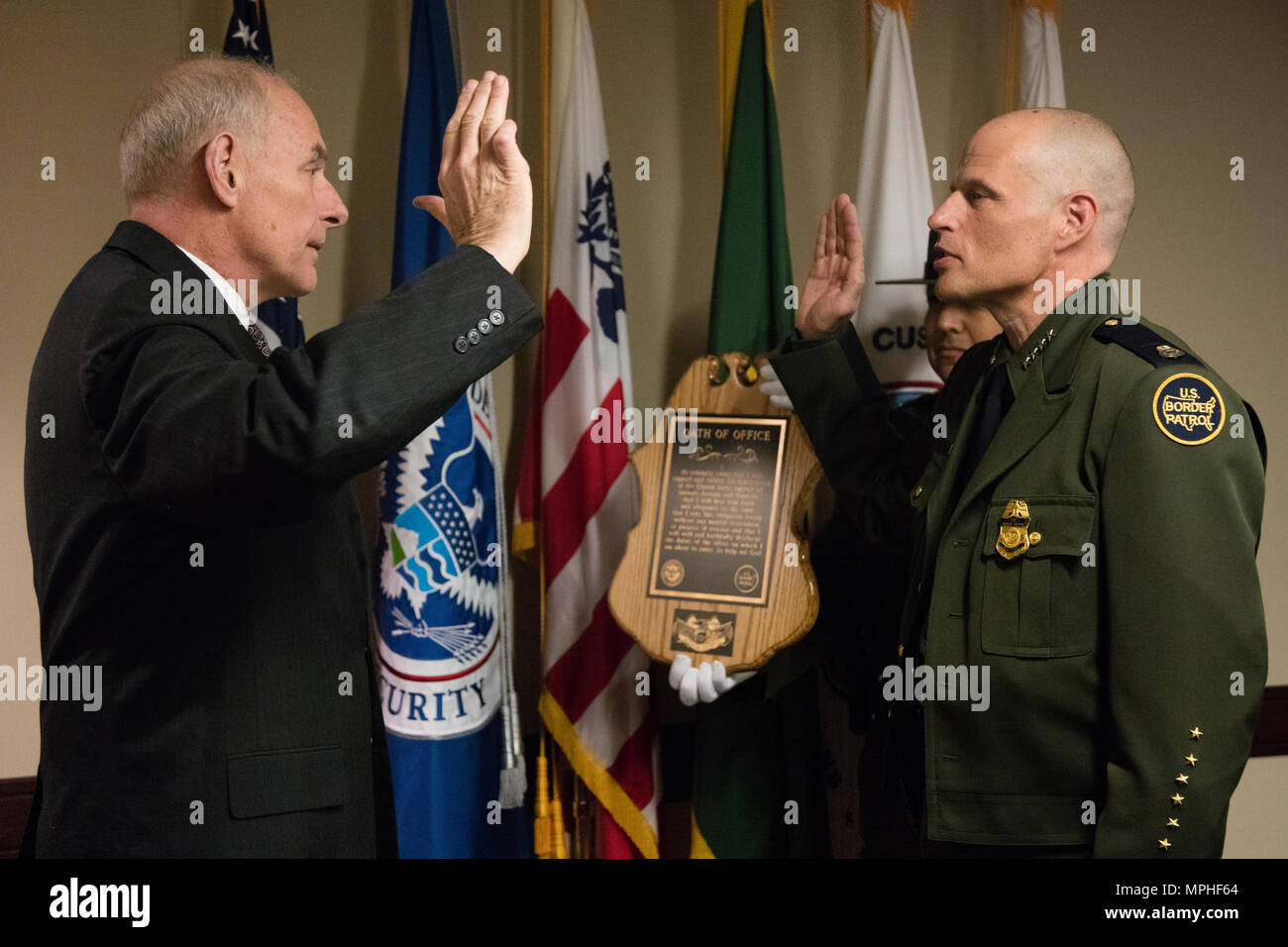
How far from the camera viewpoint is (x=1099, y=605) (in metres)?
1.57

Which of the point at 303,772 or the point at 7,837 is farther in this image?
the point at 7,837

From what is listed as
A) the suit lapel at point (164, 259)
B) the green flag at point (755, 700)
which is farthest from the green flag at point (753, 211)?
the suit lapel at point (164, 259)

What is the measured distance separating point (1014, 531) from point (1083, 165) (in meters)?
0.67

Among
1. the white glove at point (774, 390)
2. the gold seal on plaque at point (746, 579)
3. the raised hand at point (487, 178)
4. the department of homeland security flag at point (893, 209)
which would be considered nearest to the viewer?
the raised hand at point (487, 178)

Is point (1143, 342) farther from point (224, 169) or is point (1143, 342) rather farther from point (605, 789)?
point (605, 789)

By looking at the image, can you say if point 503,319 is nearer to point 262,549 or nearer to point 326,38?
point 262,549

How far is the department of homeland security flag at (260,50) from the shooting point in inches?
92.4

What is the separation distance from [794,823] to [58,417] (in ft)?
5.92

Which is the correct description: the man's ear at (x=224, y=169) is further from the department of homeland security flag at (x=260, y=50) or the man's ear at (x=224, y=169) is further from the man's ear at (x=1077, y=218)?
the man's ear at (x=1077, y=218)

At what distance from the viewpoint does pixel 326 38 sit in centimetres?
262

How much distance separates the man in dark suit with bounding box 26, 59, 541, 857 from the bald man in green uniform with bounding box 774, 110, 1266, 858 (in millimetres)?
896

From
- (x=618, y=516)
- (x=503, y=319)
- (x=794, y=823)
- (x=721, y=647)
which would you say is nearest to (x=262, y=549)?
(x=503, y=319)

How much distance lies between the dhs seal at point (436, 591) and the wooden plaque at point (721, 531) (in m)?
0.38

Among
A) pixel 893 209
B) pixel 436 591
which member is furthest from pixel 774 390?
pixel 436 591
